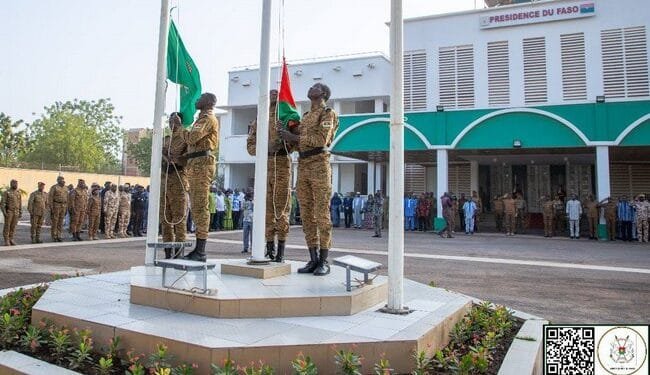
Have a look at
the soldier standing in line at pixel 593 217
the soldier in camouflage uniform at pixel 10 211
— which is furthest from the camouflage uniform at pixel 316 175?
the soldier standing in line at pixel 593 217

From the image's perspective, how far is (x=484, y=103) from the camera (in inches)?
789

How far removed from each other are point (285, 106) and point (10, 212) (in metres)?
9.57

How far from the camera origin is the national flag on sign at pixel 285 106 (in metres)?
5.73

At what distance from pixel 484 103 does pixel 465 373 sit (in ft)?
61.4

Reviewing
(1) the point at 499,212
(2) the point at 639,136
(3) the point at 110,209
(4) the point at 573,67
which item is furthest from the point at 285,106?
(4) the point at 573,67

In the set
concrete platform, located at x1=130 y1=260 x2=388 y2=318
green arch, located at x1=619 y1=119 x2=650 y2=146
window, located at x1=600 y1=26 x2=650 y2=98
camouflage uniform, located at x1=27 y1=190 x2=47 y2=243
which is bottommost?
concrete platform, located at x1=130 y1=260 x2=388 y2=318

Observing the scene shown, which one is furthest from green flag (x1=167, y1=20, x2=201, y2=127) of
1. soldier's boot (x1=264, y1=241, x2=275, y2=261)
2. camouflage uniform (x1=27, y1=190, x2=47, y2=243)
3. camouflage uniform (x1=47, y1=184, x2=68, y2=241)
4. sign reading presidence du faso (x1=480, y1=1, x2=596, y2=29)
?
sign reading presidence du faso (x1=480, y1=1, x2=596, y2=29)

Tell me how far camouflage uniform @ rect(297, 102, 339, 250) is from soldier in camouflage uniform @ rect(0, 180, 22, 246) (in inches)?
384

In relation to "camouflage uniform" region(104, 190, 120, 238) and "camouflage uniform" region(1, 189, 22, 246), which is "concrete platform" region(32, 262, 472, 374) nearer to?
"camouflage uniform" region(1, 189, 22, 246)

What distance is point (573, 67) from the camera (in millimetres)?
18812

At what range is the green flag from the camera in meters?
6.50

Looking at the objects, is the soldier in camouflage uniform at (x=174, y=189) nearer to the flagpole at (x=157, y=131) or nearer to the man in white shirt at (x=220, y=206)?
the flagpole at (x=157, y=131)

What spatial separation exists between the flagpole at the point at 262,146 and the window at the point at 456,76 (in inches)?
655

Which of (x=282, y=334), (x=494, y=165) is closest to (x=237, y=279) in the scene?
(x=282, y=334)
